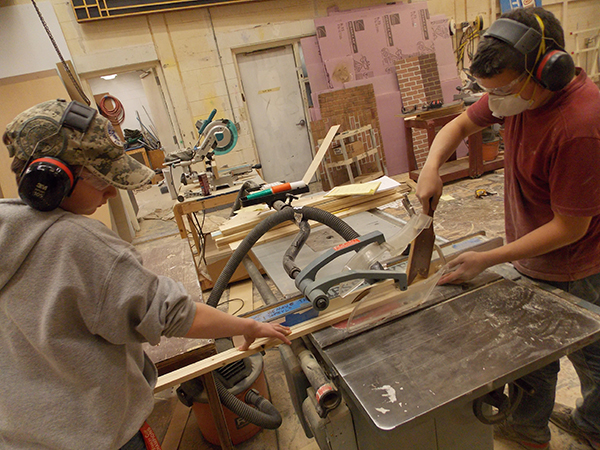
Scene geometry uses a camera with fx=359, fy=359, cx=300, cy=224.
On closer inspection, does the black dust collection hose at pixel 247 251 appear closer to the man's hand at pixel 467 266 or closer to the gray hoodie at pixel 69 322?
the man's hand at pixel 467 266

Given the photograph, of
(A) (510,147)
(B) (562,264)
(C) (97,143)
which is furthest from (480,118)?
(C) (97,143)

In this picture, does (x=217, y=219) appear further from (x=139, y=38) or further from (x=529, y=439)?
(x=529, y=439)

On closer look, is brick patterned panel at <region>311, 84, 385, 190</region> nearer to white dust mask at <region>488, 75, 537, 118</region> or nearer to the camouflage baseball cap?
white dust mask at <region>488, 75, 537, 118</region>

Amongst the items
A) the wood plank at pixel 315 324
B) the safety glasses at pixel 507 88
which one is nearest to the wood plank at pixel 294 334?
the wood plank at pixel 315 324

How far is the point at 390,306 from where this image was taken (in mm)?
1137

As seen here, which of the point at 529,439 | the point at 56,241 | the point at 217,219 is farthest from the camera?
the point at 217,219

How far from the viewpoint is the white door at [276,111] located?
5.39 m

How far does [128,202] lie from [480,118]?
15.9 feet

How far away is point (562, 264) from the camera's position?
1163 mm

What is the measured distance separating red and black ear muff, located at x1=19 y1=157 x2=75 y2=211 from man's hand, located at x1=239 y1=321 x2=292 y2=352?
56 centimetres

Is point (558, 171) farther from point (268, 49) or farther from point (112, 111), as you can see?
point (112, 111)

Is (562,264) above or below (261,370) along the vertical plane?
above

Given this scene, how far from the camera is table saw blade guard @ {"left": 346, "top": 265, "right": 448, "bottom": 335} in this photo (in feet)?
3.58

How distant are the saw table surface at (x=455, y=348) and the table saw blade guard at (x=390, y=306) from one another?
0.02 metres
